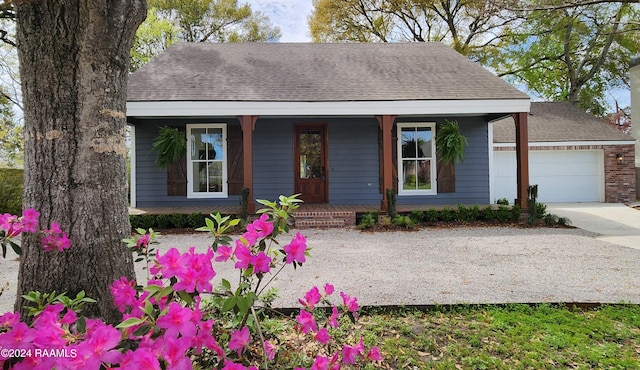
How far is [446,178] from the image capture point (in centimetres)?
930

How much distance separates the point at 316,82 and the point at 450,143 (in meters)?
3.63

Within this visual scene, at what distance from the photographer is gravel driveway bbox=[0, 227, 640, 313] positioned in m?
3.37

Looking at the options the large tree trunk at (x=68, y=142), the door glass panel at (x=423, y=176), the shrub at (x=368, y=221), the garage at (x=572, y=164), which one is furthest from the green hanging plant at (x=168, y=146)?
the garage at (x=572, y=164)

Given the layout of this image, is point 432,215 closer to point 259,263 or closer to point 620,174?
point 259,263

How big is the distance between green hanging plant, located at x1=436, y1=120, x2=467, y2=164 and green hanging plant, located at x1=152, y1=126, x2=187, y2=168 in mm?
6409

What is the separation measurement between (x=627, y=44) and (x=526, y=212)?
16465mm

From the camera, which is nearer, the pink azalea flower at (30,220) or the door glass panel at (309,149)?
the pink azalea flower at (30,220)


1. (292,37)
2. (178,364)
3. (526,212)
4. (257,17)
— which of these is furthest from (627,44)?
(178,364)

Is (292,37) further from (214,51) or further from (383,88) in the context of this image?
(383,88)

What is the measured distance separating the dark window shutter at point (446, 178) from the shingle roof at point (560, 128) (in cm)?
351

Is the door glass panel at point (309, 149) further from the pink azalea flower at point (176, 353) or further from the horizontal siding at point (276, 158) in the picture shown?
the pink azalea flower at point (176, 353)

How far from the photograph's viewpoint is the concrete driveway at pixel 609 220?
6.23 m

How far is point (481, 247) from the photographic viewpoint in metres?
5.64

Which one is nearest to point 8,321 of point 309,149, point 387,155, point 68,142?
point 68,142
